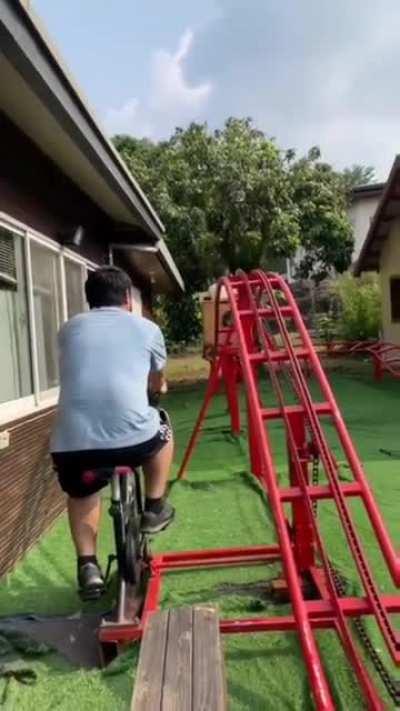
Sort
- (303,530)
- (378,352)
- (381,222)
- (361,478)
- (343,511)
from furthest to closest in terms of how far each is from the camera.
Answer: (381,222)
(378,352)
(303,530)
(361,478)
(343,511)

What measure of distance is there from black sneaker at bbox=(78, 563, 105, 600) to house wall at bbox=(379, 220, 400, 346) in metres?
16.7

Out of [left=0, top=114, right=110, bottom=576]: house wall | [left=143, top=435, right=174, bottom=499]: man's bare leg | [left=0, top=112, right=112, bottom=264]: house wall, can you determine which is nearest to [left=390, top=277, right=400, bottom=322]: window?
[left=0, top=112, right=112, bottom=264]: house wall

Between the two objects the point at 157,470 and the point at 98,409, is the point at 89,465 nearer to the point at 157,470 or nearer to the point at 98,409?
the point at 98,409

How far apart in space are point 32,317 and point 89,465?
95.1 inches

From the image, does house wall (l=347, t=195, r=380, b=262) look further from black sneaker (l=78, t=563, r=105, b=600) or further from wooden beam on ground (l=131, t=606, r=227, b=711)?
wooden beam on ground (l=131, t=606, r=227, b=711)

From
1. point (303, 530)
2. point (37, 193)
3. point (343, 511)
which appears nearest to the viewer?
point (343, 511)

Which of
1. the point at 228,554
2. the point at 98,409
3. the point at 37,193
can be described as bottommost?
the point at 228,554

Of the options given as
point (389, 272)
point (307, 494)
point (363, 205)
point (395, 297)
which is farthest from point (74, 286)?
point (363, 205)

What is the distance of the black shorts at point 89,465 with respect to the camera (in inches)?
133

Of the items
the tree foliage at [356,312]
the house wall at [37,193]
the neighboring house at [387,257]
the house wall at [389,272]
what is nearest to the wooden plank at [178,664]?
the house wall at [37,193]

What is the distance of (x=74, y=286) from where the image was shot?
7.30 metres

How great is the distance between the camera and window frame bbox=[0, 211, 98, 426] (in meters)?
4.96

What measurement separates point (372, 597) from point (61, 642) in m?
1.56

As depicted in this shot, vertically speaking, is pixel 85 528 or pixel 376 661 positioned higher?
pixel 85 528
